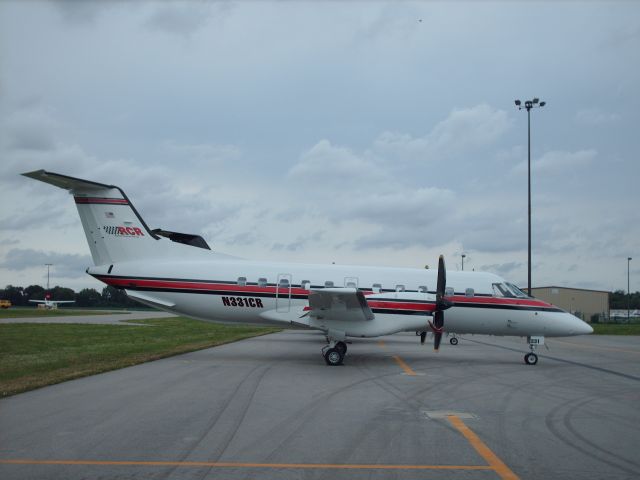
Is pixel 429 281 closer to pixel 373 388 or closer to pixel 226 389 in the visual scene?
pixel 373 388

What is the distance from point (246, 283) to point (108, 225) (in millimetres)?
5482

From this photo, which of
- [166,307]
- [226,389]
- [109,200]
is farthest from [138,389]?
[109,200]

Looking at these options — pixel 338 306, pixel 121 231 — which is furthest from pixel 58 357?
pixel 338 306

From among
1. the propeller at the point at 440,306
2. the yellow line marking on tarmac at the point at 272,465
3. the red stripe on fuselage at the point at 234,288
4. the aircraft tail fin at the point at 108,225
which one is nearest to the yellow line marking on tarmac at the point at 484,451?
the yellow line marking on tarmac at the point at 272,465

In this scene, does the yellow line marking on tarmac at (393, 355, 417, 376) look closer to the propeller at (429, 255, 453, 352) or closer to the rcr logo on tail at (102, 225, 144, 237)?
the propeller at (429, 255, 453, 352)

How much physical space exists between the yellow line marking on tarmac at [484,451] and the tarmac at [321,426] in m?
0.02

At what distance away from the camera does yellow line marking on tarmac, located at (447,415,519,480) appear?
6.26 meters

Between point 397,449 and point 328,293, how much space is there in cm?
982

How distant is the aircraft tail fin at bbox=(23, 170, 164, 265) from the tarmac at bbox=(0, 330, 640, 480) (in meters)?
5.91

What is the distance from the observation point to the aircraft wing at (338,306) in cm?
1714

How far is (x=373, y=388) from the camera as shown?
42.4ft

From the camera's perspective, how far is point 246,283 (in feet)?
64.7

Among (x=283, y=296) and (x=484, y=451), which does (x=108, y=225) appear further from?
(x=484, y=451)

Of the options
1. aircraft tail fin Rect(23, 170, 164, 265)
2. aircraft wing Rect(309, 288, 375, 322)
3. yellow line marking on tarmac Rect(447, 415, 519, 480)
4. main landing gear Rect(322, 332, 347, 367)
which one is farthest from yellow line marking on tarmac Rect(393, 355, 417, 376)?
aircraft tail fin Rect(23, 170, 164, 265)
